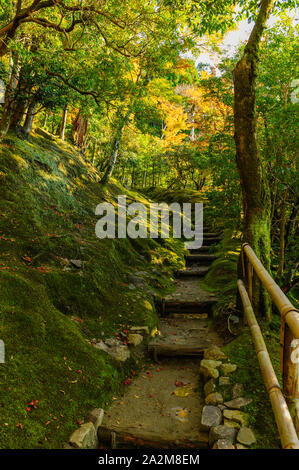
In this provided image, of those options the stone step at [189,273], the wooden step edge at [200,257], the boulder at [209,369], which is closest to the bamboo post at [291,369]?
the boulder at [209,369]

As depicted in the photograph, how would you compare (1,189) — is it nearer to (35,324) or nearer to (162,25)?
(35,324)

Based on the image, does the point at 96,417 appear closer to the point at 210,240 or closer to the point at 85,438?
the point at 85,438

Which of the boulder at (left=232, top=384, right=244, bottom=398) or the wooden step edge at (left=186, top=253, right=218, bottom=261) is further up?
the wooden step edge at (left=186, top=253, right=218, bottom=261)

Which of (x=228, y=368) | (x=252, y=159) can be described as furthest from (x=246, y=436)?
(x=252, y=159)

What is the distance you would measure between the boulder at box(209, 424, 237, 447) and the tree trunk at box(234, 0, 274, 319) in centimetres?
229

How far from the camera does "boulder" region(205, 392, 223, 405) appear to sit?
3.63 metres

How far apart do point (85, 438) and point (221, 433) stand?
1441 millimetres

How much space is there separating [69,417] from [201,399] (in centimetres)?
192

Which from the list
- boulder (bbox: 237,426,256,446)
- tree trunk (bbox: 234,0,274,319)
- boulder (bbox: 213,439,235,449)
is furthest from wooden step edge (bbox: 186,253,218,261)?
boulder (bbox: 213,439,235,449)

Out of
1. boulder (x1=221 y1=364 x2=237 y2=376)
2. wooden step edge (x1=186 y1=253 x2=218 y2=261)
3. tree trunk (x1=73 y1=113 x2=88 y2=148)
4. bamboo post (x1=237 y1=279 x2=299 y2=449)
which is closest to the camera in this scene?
bamboo post (x1=237 y1=279 x2=299 y2=449)

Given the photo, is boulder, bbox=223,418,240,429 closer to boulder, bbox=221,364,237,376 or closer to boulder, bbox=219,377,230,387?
boulder, bbox=219,377,230,387

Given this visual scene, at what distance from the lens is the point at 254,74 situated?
4797mm

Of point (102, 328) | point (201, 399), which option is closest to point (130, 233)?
point (102, 328)

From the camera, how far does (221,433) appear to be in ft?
9.93
